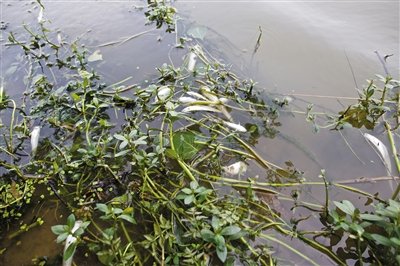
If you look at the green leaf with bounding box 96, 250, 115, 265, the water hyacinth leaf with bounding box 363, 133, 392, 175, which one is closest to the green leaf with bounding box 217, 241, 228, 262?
the green leaf with bounding box 96, 250, 115, 265

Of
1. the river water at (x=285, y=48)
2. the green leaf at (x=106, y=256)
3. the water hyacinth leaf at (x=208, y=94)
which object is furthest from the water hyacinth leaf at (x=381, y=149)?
the green leaf at (x=106, y=256)

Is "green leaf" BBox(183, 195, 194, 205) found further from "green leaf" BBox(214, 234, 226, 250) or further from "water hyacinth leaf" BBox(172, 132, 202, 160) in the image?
"water hyacinth leaf" BBox(172, 132, 202, 160)

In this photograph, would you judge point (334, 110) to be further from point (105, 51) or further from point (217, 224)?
point (105, 51)

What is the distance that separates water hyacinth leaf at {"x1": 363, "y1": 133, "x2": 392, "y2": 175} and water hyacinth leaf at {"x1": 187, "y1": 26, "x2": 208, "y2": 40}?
1373 millimetres

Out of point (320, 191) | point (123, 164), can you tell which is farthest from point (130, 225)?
point (320, 191)

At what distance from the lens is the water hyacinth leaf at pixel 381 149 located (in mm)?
1750

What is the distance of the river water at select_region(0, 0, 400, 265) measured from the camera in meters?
1.87

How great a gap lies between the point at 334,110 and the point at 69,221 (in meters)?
1.56

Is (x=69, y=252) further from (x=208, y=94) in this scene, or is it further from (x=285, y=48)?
(x=285, y=48)

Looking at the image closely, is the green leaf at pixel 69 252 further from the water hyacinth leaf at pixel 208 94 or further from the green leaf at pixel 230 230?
the water hyacinth leaf at pixel 208 94

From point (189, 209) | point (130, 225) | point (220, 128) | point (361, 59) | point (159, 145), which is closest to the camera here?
point (189, 209)

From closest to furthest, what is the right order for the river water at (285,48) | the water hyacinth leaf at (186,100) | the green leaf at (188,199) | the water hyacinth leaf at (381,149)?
the green leaf at (188,199)
the water hyacinth leaf at (381,149)
the river water at (285,48)
the water hyacinth leaf at (186,100)

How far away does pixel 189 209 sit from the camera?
147 cm

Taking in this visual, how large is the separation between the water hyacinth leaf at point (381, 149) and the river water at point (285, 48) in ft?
0.09
